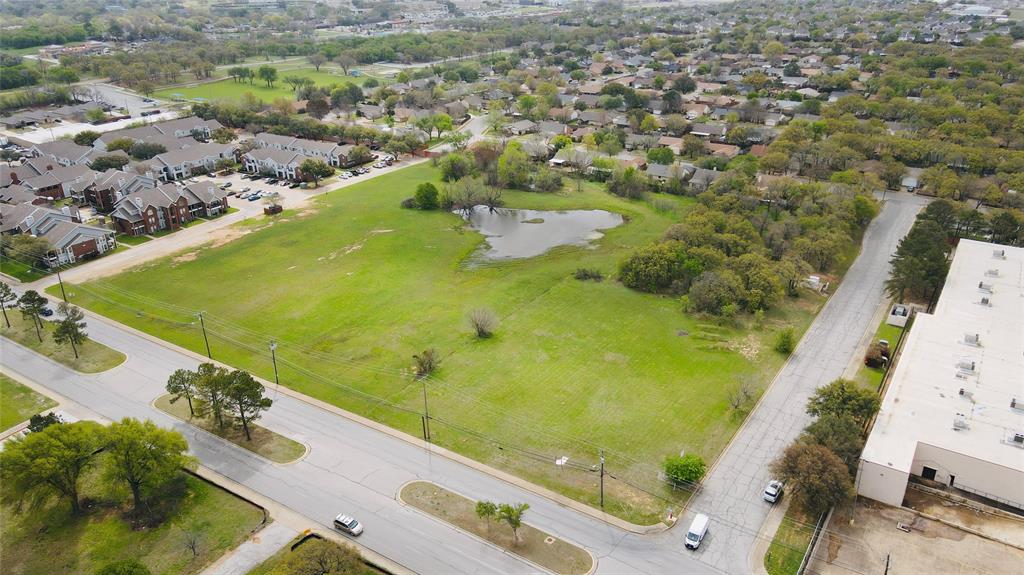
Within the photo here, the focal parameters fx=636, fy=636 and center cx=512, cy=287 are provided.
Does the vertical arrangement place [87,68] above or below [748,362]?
above

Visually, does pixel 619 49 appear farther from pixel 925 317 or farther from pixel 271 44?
pixel 925 317

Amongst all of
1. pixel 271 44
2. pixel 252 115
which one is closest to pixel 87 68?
pixel 271 44

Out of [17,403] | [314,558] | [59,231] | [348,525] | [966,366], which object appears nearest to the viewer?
[314,558]

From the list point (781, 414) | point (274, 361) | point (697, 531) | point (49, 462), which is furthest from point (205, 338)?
point (781, 414)

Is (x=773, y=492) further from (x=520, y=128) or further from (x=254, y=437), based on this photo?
(x=520, y=128)

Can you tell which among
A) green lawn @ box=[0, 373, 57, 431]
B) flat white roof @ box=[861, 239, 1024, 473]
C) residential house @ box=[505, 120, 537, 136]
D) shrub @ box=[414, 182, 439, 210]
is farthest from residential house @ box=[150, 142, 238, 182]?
flat white roof @ box=[861, 239, 1024, 473]

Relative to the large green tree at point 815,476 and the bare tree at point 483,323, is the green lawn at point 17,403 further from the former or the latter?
the large green tree at point 815,476
